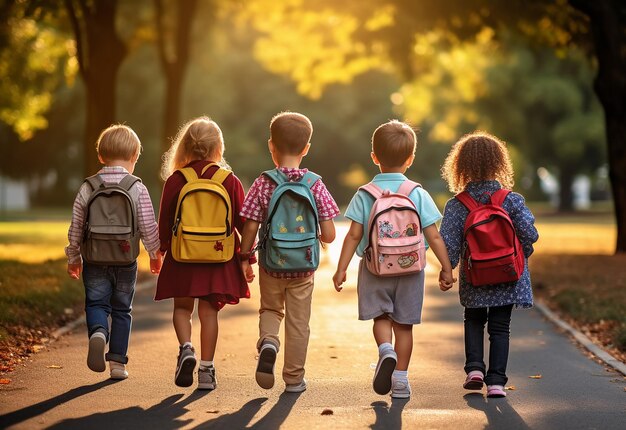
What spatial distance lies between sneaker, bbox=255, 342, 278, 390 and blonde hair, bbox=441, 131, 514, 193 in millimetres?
1598

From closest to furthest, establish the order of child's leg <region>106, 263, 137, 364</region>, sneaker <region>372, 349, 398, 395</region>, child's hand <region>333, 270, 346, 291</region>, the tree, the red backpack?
sneaker <region>372, 349, 398, 395</region>, child's hand <region>333, 270, 346, 291</region>, the red backpack, child's leg <region>106, 263, 137, 364</region>, the tree

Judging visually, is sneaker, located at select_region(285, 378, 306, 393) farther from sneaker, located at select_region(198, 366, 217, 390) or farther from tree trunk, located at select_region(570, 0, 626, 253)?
tree trunk, located at select_region(570, 0, 626, 253)

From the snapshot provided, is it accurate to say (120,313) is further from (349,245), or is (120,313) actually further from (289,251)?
(349,245)

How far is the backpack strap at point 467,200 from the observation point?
6938mm

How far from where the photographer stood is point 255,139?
65.0 meters

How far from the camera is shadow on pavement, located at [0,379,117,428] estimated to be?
231 inches

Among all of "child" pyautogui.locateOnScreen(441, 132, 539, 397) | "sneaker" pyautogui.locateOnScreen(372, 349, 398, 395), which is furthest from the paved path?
"child" pyautogui.locateOnScreen(441, 132, 539, 397)

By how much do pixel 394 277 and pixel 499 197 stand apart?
33.1 inches

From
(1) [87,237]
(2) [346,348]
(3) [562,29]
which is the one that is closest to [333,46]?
(3) [562,29]

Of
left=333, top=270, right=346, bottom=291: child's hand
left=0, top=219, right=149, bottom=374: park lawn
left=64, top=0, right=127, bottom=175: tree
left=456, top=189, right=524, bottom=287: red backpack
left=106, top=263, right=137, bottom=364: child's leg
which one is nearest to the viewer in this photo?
left=333, top=270, right=346, bottom=291: child's hand

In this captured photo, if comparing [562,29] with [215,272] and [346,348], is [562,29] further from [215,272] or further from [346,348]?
[215,272]

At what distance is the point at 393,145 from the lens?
6.88 meters

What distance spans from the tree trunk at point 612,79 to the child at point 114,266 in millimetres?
13359

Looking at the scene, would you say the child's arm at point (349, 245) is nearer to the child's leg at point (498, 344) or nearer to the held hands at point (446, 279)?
the held hands at point (446, 279)
